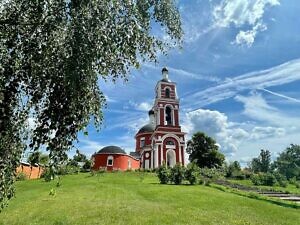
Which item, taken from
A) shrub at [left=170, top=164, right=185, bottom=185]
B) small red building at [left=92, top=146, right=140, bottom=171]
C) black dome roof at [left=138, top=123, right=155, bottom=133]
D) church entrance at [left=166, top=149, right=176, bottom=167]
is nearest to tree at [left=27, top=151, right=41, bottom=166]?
shrub at [left=170, top=164, right=185, bottom=185]

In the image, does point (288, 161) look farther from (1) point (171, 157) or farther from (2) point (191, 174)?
(2) point (191, 174)

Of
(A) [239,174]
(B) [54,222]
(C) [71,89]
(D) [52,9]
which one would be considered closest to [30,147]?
(C) [71,89]

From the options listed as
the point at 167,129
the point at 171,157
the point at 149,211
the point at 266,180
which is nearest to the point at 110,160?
the point at 171,157

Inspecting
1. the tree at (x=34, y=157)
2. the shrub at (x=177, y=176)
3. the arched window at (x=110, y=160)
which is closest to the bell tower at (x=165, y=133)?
the arched window at (x=110, y=160)

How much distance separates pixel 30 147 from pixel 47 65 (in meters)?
1.35

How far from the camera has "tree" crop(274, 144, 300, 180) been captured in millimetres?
91131

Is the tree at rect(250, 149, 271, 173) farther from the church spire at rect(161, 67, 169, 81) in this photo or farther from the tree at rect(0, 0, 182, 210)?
the tree at rect(0, 0, 182, 210)

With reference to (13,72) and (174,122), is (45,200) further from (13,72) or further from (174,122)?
(174,122)

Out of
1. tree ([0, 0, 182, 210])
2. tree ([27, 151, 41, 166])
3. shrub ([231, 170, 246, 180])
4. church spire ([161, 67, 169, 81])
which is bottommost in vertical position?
tree ([27, 151, 41, 166])

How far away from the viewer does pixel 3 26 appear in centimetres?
481

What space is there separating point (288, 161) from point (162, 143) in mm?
64327

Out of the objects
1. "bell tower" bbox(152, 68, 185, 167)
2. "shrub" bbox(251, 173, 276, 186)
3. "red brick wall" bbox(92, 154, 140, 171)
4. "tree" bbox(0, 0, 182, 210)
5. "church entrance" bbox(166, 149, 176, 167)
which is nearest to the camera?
"tree" bbox(0, 0, 182, 210)

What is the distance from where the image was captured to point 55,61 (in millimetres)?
4812

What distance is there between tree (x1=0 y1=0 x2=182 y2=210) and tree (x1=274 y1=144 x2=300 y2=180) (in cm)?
9396
